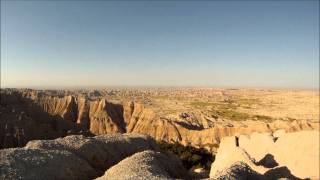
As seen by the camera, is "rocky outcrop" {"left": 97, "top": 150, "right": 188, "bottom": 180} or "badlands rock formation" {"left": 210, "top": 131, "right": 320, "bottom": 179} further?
"badlands rock formation" {"left": 210, "top": 131, "right": 320, "bottom": 179}

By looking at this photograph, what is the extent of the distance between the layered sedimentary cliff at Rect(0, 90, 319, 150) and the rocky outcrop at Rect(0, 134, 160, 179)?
760 inches

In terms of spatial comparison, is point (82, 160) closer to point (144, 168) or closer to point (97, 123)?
point (144, 168)

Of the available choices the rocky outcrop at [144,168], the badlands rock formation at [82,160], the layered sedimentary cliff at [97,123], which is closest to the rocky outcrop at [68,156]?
the badlands rock formation at [82,160]

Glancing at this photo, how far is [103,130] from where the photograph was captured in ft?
209

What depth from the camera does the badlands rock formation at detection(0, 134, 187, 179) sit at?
14.9 m

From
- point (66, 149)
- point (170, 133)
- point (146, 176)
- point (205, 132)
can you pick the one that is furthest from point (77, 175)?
point (170, 133)

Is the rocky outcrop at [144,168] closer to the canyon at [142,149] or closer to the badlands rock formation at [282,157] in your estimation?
the canyon at [142,149]

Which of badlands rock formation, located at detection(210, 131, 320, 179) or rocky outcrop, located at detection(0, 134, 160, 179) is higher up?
rocky outcrop, located at detection(0, 134, 160, 179)

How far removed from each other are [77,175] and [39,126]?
90.1 ft

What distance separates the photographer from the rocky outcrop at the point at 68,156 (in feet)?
49.1

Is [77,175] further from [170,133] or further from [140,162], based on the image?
[170,133]

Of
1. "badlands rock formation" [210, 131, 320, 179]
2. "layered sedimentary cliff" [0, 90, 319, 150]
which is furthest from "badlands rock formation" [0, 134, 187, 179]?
"layered sedimentary cliff" [0, 90, 319, 150]

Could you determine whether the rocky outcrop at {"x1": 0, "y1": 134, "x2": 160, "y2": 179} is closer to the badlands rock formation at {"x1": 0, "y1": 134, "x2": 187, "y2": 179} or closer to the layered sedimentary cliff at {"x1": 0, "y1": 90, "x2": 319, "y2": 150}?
the badlands rock formation at {"x1": 0, "y1": 134, "x2": 187, "y2": 179}

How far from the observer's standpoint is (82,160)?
18125 mm
